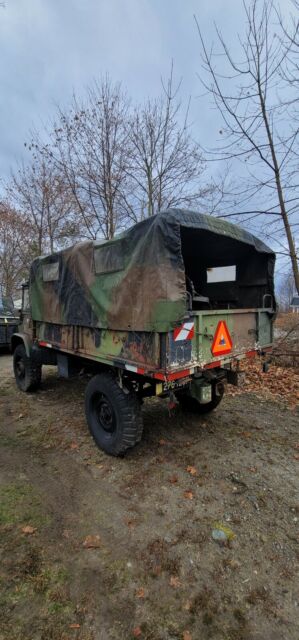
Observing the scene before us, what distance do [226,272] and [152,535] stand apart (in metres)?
3.59

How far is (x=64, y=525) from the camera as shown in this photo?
2643 mm

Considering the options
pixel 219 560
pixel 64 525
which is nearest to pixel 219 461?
pixel 219 560

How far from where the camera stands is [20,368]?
6.43 m

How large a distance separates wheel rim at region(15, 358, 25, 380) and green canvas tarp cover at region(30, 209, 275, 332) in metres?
1.53

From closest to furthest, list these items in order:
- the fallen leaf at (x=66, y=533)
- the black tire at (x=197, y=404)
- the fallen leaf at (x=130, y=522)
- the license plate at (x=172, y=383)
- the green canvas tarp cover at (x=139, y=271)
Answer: the fallen leaf at (x=66, y=533), the fallen leaf at (x=130, y=522), the green canvas tarp cover at (x=139, y=271), the license plate at (x=172, y=383), the black tire at (x=197, y=404)

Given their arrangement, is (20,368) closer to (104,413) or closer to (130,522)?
(104,413)

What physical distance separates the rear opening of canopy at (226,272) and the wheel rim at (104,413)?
1.74 meters

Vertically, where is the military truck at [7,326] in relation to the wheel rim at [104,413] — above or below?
above

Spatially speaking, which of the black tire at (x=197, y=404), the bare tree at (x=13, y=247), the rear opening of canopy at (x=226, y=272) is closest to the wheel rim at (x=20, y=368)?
the black tire at (x=197, y=404)

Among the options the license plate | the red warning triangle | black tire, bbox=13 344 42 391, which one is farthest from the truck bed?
black tire, bbox=13 344 42 391

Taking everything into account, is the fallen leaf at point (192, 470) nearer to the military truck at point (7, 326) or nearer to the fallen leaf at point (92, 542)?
the fallen leaf at point (92, 542)

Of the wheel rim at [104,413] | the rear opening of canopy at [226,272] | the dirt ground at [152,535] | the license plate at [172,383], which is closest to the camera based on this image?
the dirt ground at [152,535]

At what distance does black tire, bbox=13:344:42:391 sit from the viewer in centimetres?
591

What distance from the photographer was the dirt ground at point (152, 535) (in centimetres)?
189
